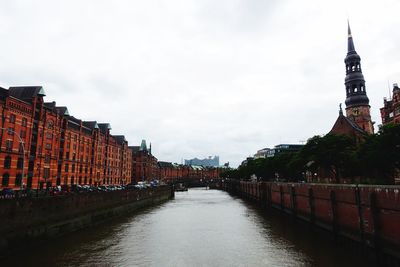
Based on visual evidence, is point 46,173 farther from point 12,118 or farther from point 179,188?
point 179,188

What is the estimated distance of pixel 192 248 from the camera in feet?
93.6

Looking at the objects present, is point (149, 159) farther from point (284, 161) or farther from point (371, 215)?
point (371, 215)

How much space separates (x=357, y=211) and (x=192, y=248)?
49.9ft

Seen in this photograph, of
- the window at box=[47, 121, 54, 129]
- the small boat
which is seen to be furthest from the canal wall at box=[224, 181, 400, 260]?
the small boat

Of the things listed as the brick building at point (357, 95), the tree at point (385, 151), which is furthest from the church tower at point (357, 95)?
the tree at point (385, 151)

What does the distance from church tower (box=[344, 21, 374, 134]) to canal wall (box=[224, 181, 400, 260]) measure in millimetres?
68281

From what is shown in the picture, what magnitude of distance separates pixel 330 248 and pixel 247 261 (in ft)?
29.3

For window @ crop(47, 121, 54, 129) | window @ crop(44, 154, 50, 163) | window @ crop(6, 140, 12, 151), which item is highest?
window @ crop(47, 121, 54, 129)

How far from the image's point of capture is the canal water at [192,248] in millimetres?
23609

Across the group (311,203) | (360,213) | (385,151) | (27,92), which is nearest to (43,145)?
(27,92)

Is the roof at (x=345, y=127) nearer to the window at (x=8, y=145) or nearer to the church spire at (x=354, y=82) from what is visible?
the church spire at (x=354, y=82)

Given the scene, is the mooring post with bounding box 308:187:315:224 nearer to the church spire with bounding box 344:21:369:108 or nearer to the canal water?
the canal water

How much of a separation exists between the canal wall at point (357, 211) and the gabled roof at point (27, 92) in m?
58.1

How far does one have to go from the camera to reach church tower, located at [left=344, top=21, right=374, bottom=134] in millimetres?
99625
